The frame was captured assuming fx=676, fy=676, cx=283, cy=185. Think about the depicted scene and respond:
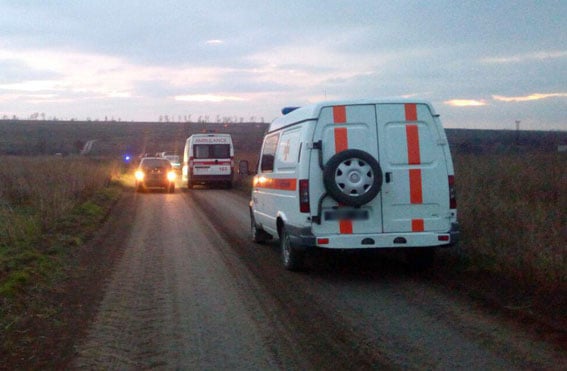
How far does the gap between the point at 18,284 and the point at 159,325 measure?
2917 millimetres

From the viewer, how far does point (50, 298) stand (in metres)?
8.53

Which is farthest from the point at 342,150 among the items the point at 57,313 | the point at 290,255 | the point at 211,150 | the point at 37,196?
the point at 211,150

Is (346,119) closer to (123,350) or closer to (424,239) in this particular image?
(424,239)

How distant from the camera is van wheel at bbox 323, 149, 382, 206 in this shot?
902 cm

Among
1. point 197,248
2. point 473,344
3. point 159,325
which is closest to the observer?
point 473,344

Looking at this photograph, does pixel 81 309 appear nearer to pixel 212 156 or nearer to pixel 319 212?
pixel 319 212

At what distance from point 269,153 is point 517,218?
440cm

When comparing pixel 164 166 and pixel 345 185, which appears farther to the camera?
pixel 164 166

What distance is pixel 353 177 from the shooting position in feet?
29.8

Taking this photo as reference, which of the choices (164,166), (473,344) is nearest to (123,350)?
(473,344)

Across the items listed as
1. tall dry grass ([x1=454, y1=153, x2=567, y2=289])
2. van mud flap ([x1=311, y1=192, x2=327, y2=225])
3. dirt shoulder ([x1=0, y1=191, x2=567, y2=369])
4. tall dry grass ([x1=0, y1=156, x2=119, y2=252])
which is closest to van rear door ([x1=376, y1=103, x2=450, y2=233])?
van mud flap ([x1=311, y1=192, x2=327, y2=225])

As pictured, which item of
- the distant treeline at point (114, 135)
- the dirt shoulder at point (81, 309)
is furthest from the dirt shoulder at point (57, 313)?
the distant treeline at point (114, 135)

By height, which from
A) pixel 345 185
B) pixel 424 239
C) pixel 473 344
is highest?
pixel 345 185

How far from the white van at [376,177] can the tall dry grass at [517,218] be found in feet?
3.59
